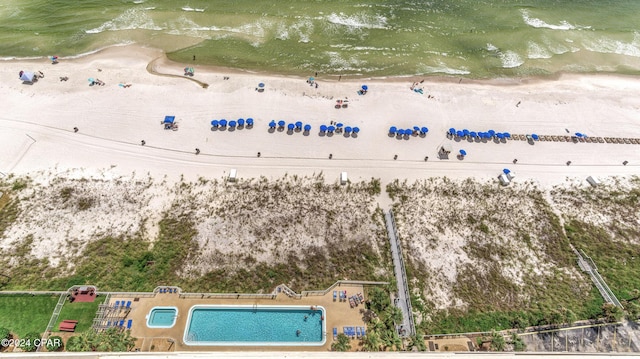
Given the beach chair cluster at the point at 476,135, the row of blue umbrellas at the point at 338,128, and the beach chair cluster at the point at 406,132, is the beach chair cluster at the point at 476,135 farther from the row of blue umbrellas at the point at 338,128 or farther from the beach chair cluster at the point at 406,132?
the row of blue umbrellas at the point at 338,128

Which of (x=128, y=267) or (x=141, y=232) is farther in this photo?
(x=141, y=232)

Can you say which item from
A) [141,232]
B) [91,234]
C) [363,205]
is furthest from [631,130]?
[91,234]

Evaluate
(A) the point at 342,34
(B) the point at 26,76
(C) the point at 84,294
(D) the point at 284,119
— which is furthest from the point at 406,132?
(B) the point at 26,76

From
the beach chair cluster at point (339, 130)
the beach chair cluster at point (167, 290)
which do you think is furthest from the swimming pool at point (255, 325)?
the beach chair cluster at point (339, 130)

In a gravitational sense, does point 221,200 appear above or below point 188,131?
below

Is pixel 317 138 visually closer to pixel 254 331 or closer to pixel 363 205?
pixel 363 205

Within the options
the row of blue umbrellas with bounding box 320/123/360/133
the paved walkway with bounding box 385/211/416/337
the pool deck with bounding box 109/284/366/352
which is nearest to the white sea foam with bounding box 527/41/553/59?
the row of blue umbrellas with bounding box 320/123/360/133
